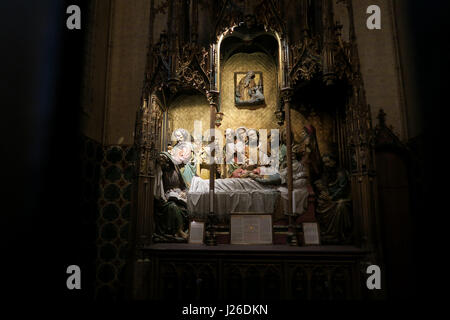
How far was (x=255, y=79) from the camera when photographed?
771 cm

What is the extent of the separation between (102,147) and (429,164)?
669 centimetres

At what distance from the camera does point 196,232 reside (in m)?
6.14

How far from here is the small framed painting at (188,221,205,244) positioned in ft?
20.0

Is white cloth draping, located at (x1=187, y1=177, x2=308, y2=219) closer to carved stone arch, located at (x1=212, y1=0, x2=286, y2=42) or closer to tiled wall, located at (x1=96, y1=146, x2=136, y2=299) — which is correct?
tiled wall, located at (x1=96, y1=146, x2=136, y2=299)

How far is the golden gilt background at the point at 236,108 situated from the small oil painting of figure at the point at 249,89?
118mm

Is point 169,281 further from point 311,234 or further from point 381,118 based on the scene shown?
point 381,118

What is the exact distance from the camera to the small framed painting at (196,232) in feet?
20.0

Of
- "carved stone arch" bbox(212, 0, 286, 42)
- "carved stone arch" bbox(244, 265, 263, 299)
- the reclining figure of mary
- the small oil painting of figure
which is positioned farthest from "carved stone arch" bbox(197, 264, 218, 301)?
"carved stone arch" bbox(212, 0, 286, 42)

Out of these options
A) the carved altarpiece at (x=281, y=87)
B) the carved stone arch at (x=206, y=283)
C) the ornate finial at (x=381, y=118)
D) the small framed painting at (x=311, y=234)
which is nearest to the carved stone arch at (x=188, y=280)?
the carved stone arch at (x=206, y=283)

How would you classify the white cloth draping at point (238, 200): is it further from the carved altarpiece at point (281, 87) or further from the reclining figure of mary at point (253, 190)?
the carved altarpiece at point (281, 87)

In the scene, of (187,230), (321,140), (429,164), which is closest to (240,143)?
(321,140)

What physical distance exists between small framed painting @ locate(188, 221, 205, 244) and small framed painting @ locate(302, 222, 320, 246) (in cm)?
186

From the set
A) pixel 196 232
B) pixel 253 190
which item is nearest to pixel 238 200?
pixel 253 190

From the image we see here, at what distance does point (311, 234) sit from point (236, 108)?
3.36 m
